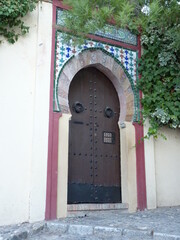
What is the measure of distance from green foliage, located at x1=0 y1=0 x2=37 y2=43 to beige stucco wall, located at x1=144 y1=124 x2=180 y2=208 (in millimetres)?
2666

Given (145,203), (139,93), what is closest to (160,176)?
(145,203)

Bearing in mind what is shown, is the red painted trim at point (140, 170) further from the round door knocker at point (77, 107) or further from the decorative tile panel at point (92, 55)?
the round door knocker at point (77, 107)

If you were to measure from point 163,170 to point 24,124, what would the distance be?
265 cm

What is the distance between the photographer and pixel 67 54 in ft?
16.9

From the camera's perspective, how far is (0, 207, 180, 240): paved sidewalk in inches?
141

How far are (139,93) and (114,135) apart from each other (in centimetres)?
88

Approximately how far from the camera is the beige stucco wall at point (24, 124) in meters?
4.28

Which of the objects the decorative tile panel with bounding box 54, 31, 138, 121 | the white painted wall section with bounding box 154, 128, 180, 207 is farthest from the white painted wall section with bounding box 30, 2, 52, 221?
the white painted wall section with bounding box 154, 128, 180, 207

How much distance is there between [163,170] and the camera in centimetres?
573

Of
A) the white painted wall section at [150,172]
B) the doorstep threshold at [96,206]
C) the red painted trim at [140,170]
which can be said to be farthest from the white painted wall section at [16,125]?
the white painted wall section at [150,172]

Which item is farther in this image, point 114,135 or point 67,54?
point 114,135

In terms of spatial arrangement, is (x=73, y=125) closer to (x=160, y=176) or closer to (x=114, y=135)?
(x=114, y=135)

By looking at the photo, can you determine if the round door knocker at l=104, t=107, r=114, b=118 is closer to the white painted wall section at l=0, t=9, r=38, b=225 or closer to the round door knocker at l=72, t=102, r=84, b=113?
the round door knocker at l=72, t=102, r=84, b=113

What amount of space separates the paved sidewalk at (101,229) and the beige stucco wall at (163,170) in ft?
3.11
